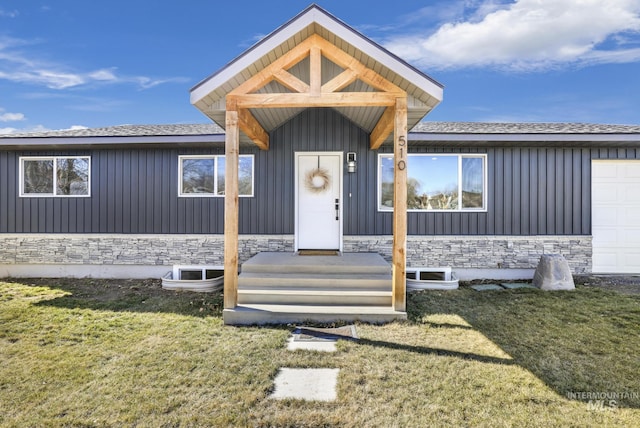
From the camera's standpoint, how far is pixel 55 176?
7.01 metres

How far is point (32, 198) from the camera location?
698 cm

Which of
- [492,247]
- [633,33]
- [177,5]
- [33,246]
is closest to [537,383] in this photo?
[492,247]

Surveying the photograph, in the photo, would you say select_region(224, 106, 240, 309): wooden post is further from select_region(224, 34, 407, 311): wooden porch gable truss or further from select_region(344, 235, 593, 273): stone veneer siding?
select_region(344, 235, 593, 273): stone veneer siding

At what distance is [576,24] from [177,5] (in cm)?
1172

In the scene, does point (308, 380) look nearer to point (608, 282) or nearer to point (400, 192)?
point (400, 192)

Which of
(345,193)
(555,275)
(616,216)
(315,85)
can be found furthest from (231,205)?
(616,216)

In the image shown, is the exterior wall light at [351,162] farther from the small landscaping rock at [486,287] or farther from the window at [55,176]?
the window at [55,176]

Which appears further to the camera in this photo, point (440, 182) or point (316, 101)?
point (440, 182)

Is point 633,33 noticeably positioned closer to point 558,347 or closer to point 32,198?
point 558,347

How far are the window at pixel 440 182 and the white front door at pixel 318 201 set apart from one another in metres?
1.01

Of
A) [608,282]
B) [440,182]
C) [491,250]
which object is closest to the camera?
[608,282]

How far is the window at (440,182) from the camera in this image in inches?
263

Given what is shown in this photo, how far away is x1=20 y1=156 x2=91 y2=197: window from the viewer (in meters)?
7.00

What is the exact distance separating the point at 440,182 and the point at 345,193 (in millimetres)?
2115
